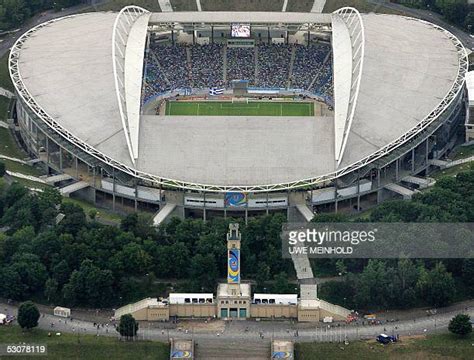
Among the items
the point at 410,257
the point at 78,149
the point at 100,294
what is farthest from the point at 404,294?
the point at 78,149

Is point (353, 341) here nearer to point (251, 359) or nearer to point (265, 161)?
point (251, 359)

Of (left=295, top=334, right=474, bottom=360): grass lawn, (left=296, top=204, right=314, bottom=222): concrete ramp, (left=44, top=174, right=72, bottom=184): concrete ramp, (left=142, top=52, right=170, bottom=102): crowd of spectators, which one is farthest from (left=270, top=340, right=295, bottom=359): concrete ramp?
(left=142, top=52, right=170, bottom=102): crowd of spectators

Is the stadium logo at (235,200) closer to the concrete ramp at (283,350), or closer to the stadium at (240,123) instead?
the stadium at (240,123)

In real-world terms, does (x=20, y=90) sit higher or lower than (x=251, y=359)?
higher

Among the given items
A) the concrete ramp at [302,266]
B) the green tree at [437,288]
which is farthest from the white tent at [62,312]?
the green tree at [437,288]

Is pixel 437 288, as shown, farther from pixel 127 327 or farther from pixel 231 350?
pixel 127 327
